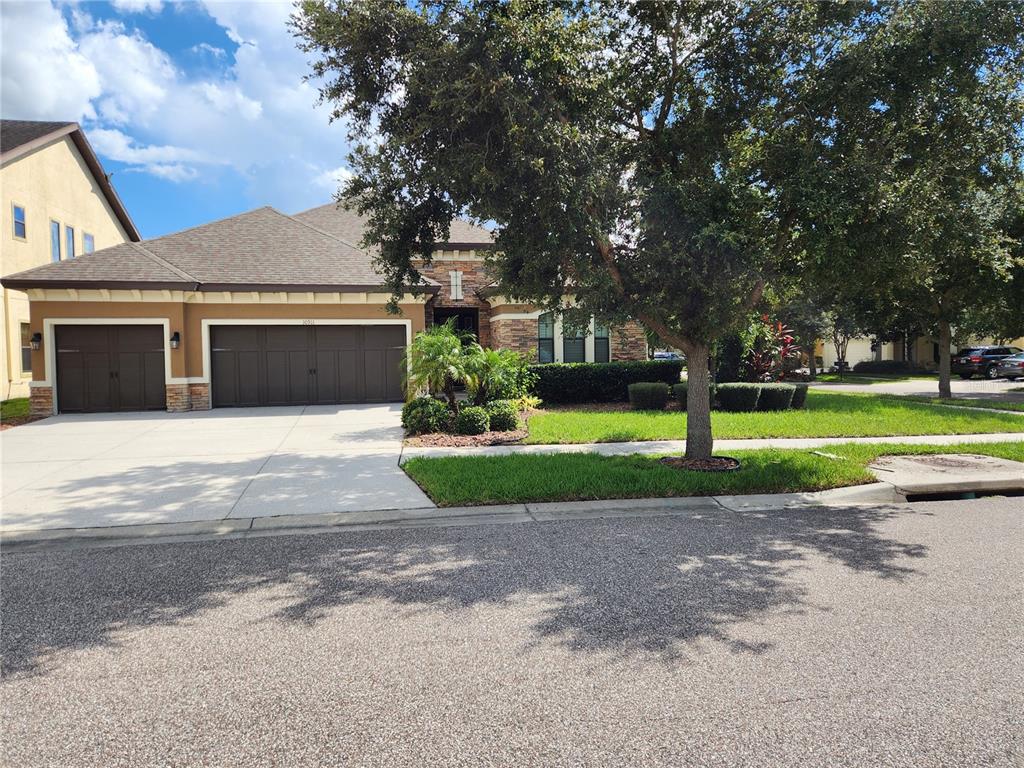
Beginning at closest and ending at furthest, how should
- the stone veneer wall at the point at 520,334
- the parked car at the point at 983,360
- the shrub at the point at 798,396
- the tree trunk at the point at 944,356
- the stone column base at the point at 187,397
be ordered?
the shrub at the point at 798,396
the stone column base at the point at 187,397
the tree trunk at the point at 944,356
the stone veneer wall at the point at 520,334
the parked car at the point at 983,360

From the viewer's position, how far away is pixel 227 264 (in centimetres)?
1761

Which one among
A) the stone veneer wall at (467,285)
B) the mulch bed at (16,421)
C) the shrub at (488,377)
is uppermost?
the stone veneer wall at (467,285)

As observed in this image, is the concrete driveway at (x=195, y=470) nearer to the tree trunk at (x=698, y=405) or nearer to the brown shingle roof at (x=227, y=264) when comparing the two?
the brown shingle roof at (x=227, y=264)

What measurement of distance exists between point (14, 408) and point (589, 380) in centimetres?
1623

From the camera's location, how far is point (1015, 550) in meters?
5.21

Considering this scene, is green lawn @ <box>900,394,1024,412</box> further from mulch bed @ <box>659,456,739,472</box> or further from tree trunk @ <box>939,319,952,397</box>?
mulch bed @ <box>659,456,739,472</box>

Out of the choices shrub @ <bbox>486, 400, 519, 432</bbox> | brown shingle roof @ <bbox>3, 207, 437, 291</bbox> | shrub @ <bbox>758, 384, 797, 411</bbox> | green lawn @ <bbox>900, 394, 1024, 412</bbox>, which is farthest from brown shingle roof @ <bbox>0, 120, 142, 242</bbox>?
green lawn @ <bbox>900, 394, 1024, 412</bbox>

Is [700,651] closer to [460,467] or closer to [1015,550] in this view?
[1015,550]

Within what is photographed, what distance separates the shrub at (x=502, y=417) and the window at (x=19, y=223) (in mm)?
18965

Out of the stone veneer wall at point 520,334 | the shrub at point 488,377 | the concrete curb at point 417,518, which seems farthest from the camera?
the stone veneer wall at point 520,334

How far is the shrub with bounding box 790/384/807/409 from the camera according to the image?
1547cm

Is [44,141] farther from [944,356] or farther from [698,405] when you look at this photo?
[944,356]

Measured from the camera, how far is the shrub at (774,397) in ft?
49.9

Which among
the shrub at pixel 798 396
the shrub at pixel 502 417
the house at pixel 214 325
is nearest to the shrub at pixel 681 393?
the shrub at pixel 798 396
